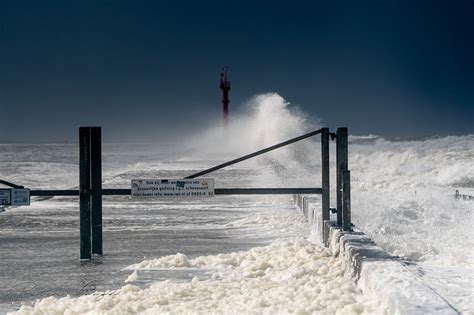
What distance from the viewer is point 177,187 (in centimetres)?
584

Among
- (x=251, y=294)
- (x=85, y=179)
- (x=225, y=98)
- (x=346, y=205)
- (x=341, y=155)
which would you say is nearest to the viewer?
(x=251, y=294)

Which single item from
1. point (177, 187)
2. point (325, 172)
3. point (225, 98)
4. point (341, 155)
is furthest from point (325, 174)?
point (225, 98)

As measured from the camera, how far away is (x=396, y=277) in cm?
365

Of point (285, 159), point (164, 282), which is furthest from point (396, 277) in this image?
point (285, 159)

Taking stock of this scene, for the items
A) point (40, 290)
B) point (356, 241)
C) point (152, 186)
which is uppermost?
point (152, 186)

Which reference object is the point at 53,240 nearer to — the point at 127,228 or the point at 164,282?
the point at 127,228

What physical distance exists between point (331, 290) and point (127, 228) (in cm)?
449

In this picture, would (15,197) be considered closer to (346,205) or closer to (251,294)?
(251,294)

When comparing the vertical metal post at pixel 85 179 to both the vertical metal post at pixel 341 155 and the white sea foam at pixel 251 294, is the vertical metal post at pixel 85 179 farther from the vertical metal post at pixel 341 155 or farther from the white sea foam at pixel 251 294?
the vertical metal post at pixel 341 155

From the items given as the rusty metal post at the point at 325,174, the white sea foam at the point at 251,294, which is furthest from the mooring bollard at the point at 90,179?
the rusty metal post at the point at 325,174

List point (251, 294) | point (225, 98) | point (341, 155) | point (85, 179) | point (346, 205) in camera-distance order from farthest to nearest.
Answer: point (225, 98), point (85, 179), point (341, 155), point (346, 205), point (251, 294)

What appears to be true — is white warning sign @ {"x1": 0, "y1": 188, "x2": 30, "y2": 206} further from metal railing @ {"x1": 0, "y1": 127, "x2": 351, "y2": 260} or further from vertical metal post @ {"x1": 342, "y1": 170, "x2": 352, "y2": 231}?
vertical metal post @ {"x1": 342, "y1": 170, "x2": 352, "y2": 231}

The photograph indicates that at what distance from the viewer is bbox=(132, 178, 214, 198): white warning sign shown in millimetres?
5820

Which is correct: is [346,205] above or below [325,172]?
below
